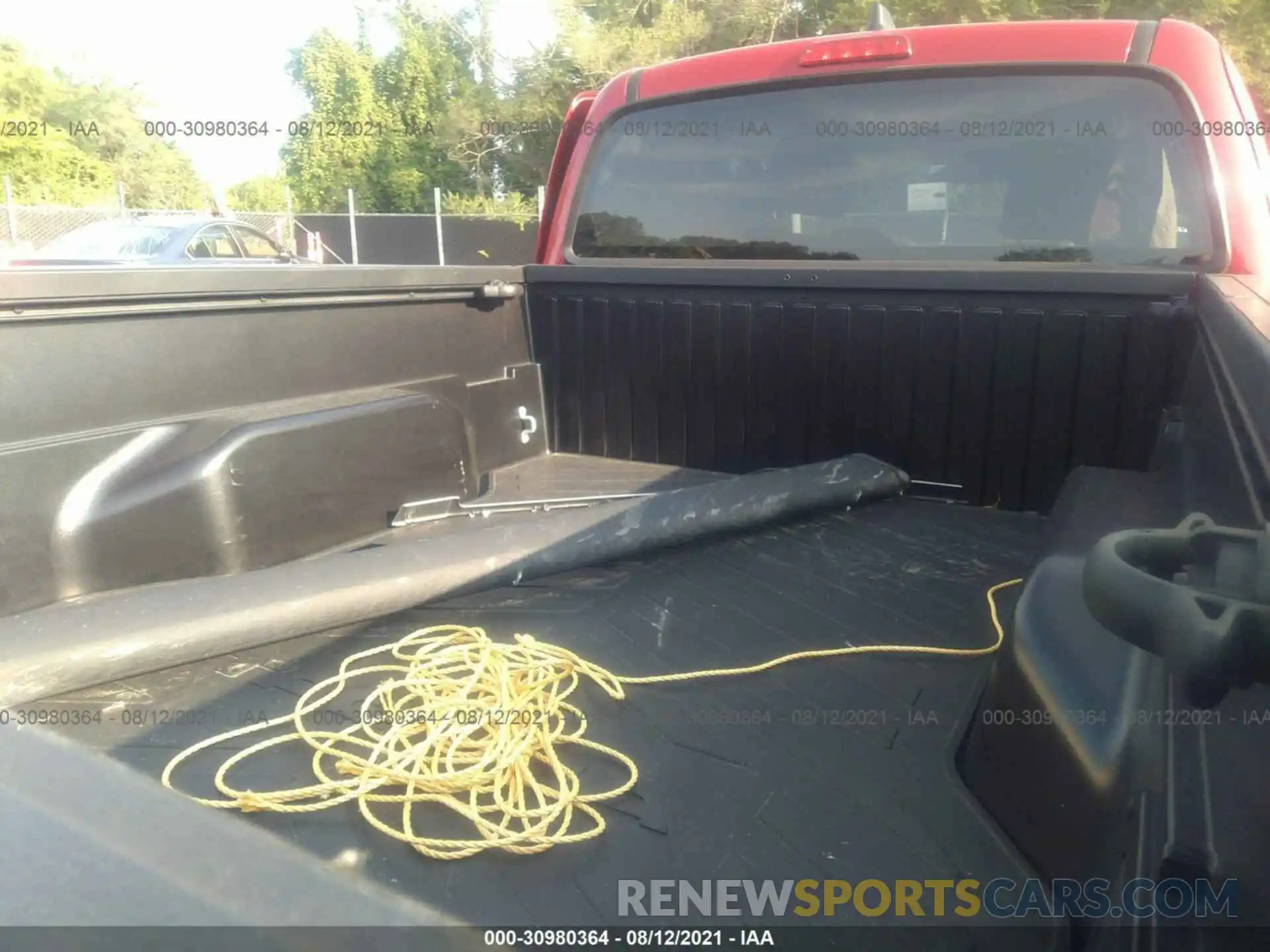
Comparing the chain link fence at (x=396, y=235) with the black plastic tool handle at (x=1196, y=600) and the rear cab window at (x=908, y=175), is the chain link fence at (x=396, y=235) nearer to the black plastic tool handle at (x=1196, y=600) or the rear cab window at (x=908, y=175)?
the rear cab window at (x=908, y=175)

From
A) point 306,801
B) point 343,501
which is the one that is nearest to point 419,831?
point 306,801

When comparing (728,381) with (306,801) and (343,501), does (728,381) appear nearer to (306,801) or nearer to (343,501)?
(343,501)

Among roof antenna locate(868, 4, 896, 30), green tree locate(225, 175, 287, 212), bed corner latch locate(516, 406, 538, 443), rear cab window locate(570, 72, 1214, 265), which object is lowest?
bed corner latch locate(516, 406, 538, 443)

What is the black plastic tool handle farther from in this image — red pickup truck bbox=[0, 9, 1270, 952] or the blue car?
the blue car

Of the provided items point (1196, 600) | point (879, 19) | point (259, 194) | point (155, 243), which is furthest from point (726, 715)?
point (259, 194)

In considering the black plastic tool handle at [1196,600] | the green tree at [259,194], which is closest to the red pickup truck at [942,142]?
the black plastic tool handle at [1196,600]

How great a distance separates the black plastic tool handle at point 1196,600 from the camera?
65 cm

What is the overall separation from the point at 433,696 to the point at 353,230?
2330 centimetres

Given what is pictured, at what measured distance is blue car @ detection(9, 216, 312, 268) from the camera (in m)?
11.0

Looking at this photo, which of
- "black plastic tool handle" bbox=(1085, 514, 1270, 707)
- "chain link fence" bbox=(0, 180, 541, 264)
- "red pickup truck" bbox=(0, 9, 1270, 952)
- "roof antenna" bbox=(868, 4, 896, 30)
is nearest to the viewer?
"black plastic tool handle" bbox=(1085, 514, 1270, 707)

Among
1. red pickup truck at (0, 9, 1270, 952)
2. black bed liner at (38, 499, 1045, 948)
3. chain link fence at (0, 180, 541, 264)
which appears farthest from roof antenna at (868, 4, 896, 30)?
chain link fence at (0, 180, 541, 264)

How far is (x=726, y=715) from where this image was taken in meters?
1.66

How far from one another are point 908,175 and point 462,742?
2.06 metres

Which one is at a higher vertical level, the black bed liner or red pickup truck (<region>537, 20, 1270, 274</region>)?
red pickup truck (<region>537, 20, 1270, 274</region>)
